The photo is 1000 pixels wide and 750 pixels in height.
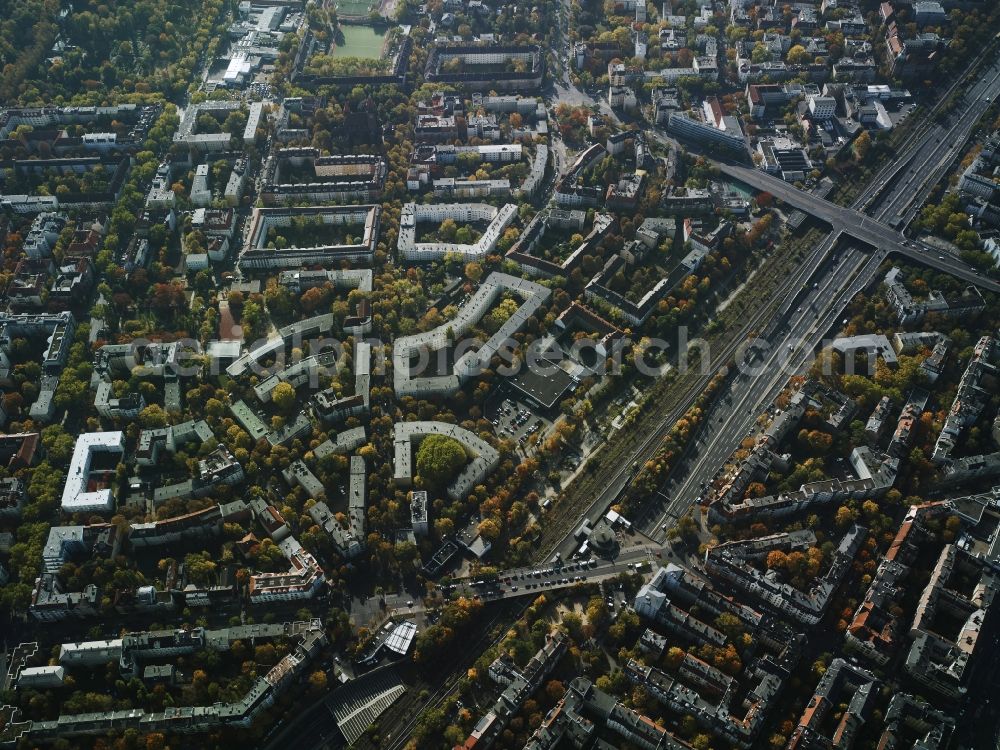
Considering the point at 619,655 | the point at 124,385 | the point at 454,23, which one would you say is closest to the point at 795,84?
the point at 454,23

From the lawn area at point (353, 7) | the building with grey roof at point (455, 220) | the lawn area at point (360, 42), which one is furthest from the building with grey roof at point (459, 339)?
the lawn area at point (353, 7)

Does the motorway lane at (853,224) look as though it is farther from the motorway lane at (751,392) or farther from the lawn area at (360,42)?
the lawn area at (360,42)

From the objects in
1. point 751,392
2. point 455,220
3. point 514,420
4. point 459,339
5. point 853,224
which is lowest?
point 514,420

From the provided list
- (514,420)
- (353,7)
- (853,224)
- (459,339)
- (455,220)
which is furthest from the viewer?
(353,7)

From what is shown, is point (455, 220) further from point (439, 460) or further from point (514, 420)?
point (439, 460)

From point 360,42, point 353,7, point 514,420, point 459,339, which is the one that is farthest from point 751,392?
point 353,7

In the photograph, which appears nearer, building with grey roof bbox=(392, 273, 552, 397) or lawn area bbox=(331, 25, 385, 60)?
building with grey roof bbox=(392, 273, 552, 397)

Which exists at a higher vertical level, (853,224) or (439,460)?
(853,224)

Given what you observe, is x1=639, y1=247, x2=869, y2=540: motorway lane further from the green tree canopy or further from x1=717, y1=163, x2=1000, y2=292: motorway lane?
the green tree canopy

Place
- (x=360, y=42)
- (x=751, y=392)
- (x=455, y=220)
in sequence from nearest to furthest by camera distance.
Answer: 1. (x=751, y=392)
2. (x=455, y=220)
3. (x=360, y=42)

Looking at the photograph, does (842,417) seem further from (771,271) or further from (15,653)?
(15,653)

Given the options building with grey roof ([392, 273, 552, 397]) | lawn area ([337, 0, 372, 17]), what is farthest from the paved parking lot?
lawn area ([337, 0, 372, 17])
